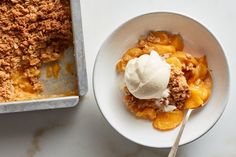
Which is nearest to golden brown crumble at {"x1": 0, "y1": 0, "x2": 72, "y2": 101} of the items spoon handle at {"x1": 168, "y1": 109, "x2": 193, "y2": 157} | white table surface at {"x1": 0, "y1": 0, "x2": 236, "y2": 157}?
white table surface at {"x1": 0, "y1": 0, "x2": 236, "y2": 157}

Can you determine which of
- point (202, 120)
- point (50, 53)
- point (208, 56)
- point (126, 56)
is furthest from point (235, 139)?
point (50, 53)

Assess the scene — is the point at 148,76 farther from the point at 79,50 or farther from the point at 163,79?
the point at 79,50

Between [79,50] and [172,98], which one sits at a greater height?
[79,50]

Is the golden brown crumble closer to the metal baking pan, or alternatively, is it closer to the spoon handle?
the metal baking pan

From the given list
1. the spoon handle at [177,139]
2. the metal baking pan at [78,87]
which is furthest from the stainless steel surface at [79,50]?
the spoon handle at [177,139]

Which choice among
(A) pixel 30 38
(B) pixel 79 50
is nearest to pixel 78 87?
(B) pixel 79 50

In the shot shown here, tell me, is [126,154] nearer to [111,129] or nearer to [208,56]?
[111,129]

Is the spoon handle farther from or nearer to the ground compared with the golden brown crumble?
nearer to the ground
